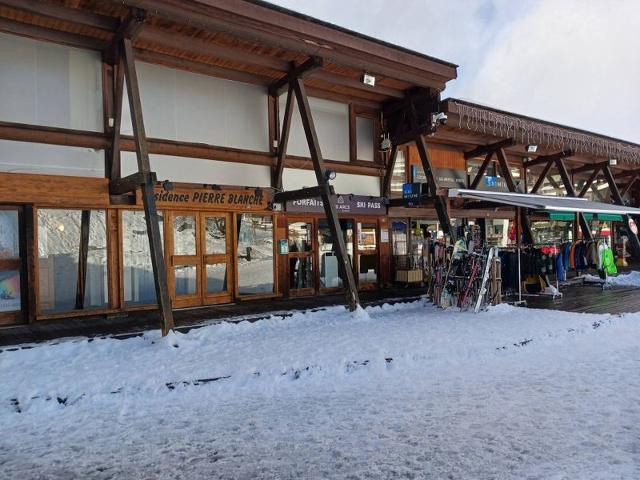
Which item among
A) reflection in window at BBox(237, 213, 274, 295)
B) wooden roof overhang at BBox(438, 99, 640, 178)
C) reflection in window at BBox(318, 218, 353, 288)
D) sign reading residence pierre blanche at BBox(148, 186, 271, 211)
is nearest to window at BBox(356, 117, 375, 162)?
reflection in window at BBox(318, 218, 353, 288)

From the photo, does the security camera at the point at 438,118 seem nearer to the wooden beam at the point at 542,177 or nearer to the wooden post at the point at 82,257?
the wooden beam at the point at 542,177

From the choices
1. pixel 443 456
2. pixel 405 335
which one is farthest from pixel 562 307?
pixel 443 456

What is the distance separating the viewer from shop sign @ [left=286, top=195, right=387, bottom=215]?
11.2 meters

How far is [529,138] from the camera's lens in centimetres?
1402

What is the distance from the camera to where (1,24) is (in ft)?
25.7

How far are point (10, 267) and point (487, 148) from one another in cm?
1261

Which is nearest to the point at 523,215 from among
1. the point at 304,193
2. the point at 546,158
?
the point at 546,158

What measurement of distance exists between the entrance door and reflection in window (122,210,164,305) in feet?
10.3

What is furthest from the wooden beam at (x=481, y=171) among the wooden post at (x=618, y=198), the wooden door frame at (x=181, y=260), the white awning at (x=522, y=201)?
the wooden door frame at (x=181, y=260)

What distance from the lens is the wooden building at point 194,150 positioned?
26.3 feet

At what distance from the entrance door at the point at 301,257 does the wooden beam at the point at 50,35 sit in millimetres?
5240

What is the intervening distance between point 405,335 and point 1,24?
8.01 m

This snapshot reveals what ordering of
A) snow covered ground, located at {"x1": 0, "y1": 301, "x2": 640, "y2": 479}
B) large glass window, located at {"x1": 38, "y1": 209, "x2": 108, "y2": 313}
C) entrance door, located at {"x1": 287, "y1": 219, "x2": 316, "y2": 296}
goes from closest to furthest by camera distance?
snow covered ground, located at {"x1": 0, "y1": 301, "x2": 640, "y2": 479}, large glass window, located at {"x1": 38, "y1": 209, "x2": 108, "y2": 313}, entrance door, located at {"x1": 287, "y1": 219, "x2": 316, "y2": 296}

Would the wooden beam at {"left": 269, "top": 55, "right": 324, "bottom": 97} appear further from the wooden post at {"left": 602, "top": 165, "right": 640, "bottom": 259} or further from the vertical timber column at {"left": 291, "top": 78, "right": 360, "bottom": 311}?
→ the wooden post at {"left": 602, "top": 165, "right": 640, "bottom": 259}
